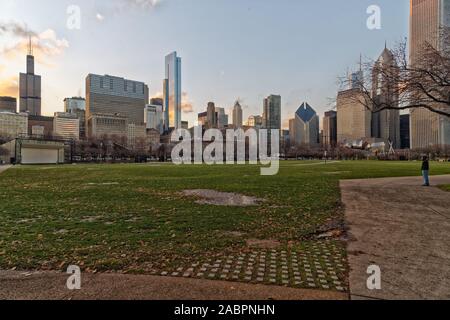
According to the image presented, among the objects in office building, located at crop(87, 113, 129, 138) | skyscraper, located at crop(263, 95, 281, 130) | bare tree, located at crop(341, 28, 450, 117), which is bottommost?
bare tree, located at crop(341, 28, 450, 117)

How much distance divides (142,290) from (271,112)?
18013 cm

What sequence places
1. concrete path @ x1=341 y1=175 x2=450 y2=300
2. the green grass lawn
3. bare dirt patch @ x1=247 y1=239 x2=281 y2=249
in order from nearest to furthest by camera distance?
concrete path @ x1=341 y1=175 x2=450 y2=300
the green grass lawn
bare dirt patch @ x1=247 y1=239 x2=281 y2=249

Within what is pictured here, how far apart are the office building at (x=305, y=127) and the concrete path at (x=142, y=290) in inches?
5937

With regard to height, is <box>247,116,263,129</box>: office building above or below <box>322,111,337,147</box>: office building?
above

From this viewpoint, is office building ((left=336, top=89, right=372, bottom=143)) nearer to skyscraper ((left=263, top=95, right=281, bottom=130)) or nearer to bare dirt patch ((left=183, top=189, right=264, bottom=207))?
bare dirt patch ((left=183, top=189, right=264, bottom=207))

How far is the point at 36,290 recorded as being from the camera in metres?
4.32

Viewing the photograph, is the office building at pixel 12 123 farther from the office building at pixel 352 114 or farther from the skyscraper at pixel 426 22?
the skyscraper at pixel 426 22

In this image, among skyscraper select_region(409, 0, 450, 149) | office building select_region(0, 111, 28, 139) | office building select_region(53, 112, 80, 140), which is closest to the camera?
skyscraper select_region(409, 0, 450, 149)

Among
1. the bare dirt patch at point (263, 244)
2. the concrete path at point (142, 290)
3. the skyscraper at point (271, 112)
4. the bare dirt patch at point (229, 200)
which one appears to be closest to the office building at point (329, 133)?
the skyscraper at point (271, 112)

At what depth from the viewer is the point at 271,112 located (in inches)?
7062

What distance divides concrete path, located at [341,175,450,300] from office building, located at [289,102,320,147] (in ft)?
470

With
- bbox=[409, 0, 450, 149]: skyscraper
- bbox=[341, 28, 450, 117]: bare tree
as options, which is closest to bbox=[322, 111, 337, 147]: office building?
bbox=[409, 0, 450, 149]: skyscraper

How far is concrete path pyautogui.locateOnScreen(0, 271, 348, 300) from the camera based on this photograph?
4.09 meters
